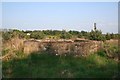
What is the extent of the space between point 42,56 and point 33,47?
1.11 metres

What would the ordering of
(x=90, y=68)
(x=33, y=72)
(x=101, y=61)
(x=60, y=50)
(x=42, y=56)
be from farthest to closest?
(x=60, y=50)
(x=42, y=56)
(x=101, y=61)
(x=90, y=68)
(x=33, y=72)

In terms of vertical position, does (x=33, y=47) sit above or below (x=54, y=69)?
above

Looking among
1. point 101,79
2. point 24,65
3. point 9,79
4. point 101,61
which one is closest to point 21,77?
point 9,79

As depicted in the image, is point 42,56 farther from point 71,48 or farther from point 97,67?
point 97,67

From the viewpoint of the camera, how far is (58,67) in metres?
6.38

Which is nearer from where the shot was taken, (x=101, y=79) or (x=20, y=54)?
(x=101, y=79)

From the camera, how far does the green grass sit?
18.5 ft

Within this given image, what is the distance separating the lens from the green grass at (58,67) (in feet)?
18.5

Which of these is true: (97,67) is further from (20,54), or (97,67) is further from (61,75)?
(20,54)

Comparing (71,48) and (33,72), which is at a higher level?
(71,48)

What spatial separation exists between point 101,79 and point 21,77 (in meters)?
1.91

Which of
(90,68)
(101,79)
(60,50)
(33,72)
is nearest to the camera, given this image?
(101,79)

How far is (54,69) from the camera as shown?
620 centimetres

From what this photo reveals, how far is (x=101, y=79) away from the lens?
5.38m
